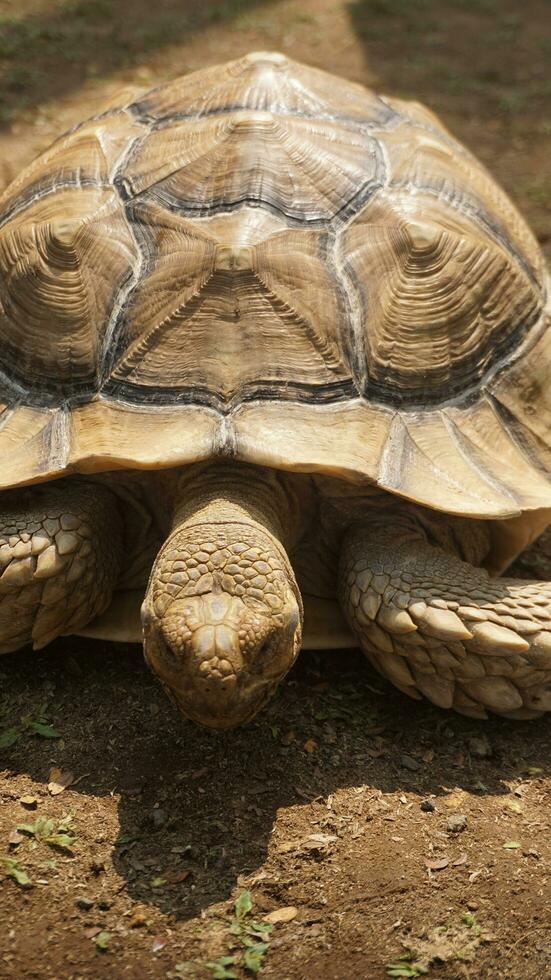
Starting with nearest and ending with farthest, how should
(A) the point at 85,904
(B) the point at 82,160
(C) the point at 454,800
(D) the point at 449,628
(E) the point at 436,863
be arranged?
(A) the point at 85,904
(E) the point at 436,863
(C) the point at 454,800
(D) the point at 449,628
(B) the point at 82,160

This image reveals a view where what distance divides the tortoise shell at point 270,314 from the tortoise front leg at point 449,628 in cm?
28

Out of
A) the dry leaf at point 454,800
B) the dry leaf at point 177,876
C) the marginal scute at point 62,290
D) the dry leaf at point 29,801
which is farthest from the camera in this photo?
the marginal scute at point 62,290

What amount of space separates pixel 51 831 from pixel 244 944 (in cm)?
68

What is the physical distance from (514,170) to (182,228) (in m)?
4.63

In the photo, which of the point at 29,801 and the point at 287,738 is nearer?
the point at 29,801

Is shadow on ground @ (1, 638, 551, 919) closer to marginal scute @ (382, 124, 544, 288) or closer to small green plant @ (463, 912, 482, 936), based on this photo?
small green plant @ (463, 912, 482, 936)

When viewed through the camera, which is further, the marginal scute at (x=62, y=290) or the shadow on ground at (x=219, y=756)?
the marginal scute at (x=62, y=290)

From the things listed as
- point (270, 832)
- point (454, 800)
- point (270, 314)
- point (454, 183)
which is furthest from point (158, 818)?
point (454, 183)

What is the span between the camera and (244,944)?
2699 mm

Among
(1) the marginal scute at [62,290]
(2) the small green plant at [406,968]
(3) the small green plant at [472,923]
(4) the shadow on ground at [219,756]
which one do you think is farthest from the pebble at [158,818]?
(1) the marginal scute at [62,290]

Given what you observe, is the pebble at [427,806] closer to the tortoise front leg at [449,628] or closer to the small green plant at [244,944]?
the tortoise front leg at [449,628]

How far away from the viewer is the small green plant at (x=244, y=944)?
262 centimetres

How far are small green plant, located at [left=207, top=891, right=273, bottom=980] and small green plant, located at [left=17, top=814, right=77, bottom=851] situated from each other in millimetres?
528

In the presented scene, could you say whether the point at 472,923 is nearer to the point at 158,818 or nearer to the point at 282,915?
the point at 282,915
